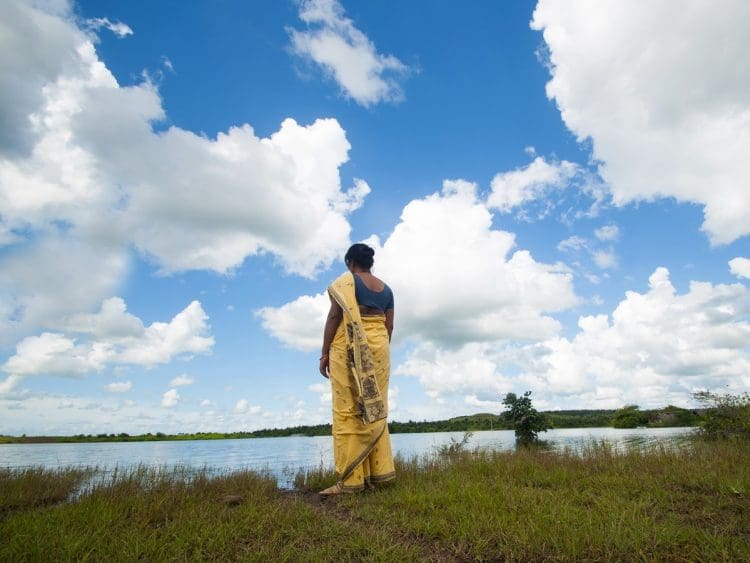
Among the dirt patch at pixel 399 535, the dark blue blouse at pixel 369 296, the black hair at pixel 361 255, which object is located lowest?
the dirt patch at pixel 399 535

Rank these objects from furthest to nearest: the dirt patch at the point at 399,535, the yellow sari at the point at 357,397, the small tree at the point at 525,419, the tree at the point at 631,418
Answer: the tree at the point at 631,418 < the small tree at the point at 525,419 < the yellow sari at the point at 357,397 < the dirt patch at the point at 399,535

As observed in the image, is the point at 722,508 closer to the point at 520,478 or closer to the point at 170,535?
the point at 520,478

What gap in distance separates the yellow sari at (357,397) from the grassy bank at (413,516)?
12.7 inches

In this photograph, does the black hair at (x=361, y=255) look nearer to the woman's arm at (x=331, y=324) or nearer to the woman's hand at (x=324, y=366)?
the woman's arm at (x=331, y=324)

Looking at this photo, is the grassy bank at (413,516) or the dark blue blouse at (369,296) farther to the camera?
the dark blue blouse at (369,296)

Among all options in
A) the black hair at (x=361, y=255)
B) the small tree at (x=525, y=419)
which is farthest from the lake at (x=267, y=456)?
the black hair at (x=361, y=255)

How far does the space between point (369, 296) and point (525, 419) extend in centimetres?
1439

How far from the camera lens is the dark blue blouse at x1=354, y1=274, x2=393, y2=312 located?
528 cm

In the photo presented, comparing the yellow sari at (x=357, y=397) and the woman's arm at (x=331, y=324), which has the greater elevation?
the woman's arm at (x=331, y=324)

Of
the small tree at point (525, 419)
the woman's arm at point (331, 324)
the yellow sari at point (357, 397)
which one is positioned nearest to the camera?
the yellow sari at point (357, 397)

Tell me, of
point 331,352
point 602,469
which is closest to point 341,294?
point 331,352

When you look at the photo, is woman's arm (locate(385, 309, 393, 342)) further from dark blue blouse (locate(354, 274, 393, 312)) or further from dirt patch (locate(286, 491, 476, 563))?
dirt patch (locate(286, 491, 476, 563))

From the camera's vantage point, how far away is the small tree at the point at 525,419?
17.1 m

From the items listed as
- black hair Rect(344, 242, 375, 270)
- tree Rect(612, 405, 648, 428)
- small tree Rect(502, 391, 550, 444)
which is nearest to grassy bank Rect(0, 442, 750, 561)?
black hair Rect(344, 242, 375, 270)
